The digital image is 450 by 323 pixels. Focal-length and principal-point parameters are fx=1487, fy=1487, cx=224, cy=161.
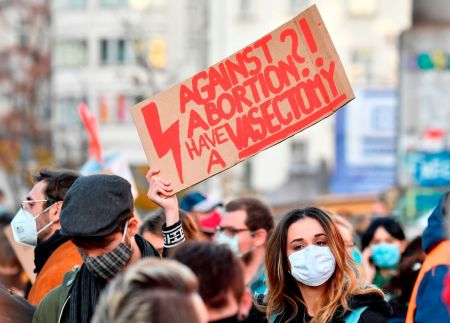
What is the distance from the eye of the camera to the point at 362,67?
57219 millimetres

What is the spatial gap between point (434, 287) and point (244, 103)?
139cm

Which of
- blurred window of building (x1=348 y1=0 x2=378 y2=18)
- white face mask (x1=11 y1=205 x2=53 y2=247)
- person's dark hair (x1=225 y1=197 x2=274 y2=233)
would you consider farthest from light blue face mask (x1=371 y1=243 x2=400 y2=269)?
blurred window of building (x1=348 y1=0 x2=378 y2=18)

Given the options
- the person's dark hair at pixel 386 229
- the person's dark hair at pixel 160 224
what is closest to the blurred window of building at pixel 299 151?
the person's dark hair at pixel 386 229

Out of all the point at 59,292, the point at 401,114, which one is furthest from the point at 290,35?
the point at 401,114

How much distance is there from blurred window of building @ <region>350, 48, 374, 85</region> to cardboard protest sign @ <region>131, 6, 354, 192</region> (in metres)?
50.1

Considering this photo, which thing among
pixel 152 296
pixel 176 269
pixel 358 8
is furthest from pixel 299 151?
pixel 152 296

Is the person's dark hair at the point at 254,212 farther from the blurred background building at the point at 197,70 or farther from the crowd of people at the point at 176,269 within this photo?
the blurred background building at the point at 197,70

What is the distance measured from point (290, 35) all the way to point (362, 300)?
49.4 inches

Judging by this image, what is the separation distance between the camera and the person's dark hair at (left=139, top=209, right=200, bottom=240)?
851 centimetres

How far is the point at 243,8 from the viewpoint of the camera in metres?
58.3

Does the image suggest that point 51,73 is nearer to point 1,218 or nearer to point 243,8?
point 243,8

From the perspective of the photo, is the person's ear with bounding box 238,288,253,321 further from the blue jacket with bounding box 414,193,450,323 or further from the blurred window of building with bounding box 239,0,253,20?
the blurred window of building with bounding box 239,0,253,20

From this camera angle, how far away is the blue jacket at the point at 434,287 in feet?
19.7

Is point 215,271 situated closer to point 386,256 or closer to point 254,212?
point 254,212
